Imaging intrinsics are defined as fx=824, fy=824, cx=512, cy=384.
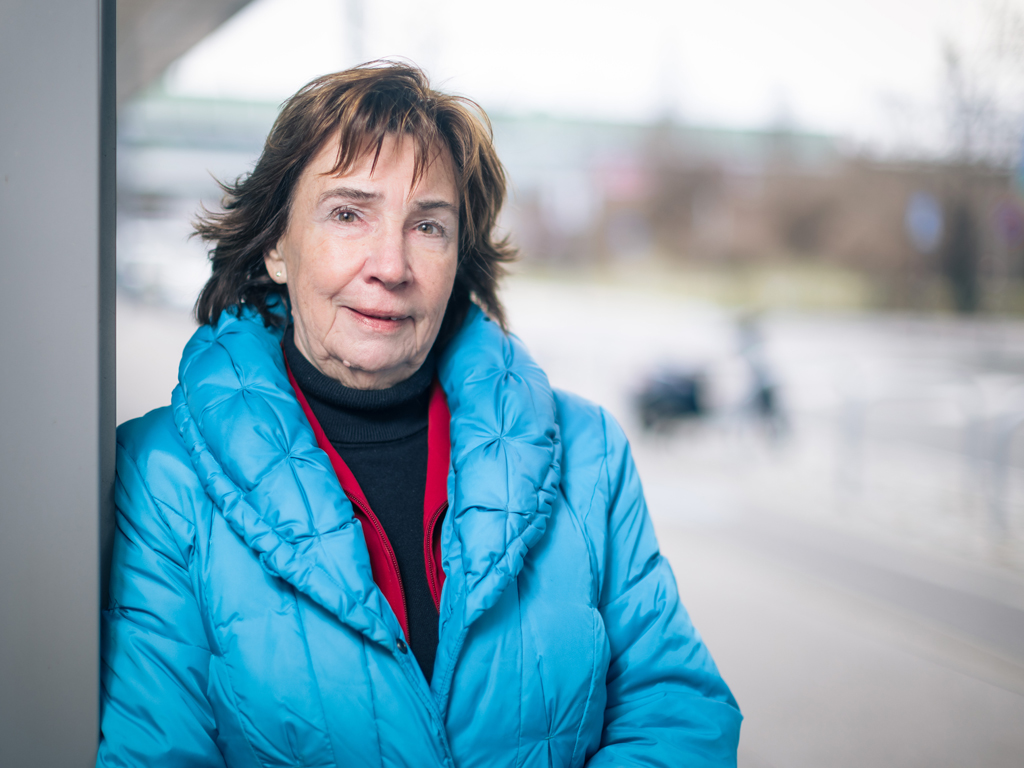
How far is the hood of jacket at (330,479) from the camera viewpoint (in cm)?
140

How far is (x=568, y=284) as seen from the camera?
40719 mm

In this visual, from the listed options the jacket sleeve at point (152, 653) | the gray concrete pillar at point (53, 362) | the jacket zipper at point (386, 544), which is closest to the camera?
the gray concrete pillar at point (53, 362)

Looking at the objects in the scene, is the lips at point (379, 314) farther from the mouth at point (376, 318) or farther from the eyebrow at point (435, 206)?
the eyebrow at point (435, 206)

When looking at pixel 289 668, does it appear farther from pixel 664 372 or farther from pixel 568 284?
pixel 568 284

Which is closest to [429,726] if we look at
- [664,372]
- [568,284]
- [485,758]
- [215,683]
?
[485,758]

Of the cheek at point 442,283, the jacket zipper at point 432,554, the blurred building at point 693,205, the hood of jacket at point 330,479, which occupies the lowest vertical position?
the jacket zipper at point 432,554

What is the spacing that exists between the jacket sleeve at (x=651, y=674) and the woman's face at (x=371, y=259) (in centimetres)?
55

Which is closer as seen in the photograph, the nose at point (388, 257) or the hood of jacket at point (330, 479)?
the hood of jacket at point (330, 479)

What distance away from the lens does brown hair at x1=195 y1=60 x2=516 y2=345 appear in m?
1.62

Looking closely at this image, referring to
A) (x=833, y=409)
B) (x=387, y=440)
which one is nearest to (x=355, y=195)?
(x=387, y=440)

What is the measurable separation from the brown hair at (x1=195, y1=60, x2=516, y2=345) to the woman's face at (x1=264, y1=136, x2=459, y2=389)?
0.10 ft

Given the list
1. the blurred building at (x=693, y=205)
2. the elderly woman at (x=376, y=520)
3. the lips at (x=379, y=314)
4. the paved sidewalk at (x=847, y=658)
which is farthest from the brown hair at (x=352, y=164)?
the blurred building at (x=693, y=205)

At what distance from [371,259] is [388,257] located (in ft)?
0.13

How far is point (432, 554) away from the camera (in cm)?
163
